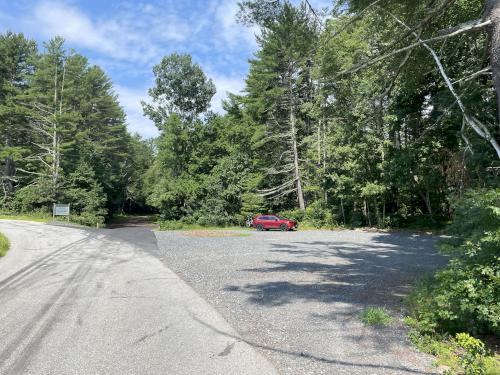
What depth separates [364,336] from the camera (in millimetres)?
5055

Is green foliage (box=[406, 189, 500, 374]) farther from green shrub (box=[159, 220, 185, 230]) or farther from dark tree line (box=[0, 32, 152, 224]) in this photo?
dark tree line (box=[0, 32, 152, 224])

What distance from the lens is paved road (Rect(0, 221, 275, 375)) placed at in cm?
425

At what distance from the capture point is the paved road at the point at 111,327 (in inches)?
167

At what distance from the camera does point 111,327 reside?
560 cm

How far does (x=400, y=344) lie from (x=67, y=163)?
4354 cm

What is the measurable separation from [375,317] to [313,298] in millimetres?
1675

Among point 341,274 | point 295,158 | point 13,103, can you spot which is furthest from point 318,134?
point 13,103

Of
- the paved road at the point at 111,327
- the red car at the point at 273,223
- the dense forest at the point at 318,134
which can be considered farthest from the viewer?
the red car at the point at 273,223

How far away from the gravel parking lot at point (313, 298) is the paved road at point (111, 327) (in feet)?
1.25

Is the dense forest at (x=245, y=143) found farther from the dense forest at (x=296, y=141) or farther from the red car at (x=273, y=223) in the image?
the red car at (x=273, y=223)

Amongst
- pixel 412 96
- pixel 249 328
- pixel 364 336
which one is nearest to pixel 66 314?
pixel 249 328

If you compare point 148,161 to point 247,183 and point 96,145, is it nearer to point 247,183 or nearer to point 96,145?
point 96,145

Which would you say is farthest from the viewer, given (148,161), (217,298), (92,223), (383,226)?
(148,161)

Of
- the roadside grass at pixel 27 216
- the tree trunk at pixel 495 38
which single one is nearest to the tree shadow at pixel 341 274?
the tree trunk at pixel 495 38
